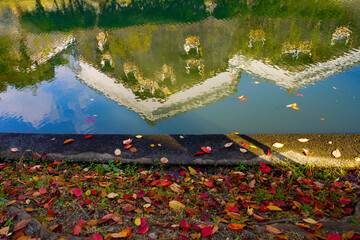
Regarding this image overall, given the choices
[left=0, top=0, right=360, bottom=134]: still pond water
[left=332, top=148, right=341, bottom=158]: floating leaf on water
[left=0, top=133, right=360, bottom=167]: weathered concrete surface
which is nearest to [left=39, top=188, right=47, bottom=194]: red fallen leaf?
[left=0, top=133, right=360, bottom=167]: weathered concrete surface

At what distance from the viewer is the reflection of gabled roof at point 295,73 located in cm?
379

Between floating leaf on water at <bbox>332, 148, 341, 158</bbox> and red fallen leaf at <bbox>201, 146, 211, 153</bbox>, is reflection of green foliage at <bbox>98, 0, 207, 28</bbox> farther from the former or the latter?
floating leaf on water at <bbox>332, 148, 341, 158</bbox>

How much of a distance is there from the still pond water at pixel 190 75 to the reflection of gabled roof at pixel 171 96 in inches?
0.6

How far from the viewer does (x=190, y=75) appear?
4.20 metres

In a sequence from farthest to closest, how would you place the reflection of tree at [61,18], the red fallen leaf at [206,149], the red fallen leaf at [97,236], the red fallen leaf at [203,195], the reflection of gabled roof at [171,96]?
the reflection of tree at [61,18] → the reflection of gabled roof at [171,96] → the red fallen leaf at [206,149] → the red fallen leaf at [203,195] → the red fallen leaf at [97,236]

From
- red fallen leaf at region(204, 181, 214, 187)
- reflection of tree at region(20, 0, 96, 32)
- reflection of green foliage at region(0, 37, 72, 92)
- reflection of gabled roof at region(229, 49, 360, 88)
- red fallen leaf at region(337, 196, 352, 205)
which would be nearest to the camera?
red fallen leaf at region(337, 196, 352, 205)

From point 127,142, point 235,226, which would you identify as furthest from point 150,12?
point 235,226

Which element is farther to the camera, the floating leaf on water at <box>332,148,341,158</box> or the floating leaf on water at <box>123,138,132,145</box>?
the floating leaf on water at <box>123,138,132,145</box>

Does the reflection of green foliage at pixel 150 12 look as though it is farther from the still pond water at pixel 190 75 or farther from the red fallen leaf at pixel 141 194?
the red fallen leaf at pixel 141 194

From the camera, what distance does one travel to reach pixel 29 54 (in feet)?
18.8

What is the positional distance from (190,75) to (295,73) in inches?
67.9

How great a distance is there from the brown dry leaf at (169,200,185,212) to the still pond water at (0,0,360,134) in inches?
48.4

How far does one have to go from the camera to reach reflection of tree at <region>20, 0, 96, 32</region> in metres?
8.15

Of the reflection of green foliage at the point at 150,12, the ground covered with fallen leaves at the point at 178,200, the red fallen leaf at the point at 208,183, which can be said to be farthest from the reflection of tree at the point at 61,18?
the red fallen leaf at the point at 208,183
